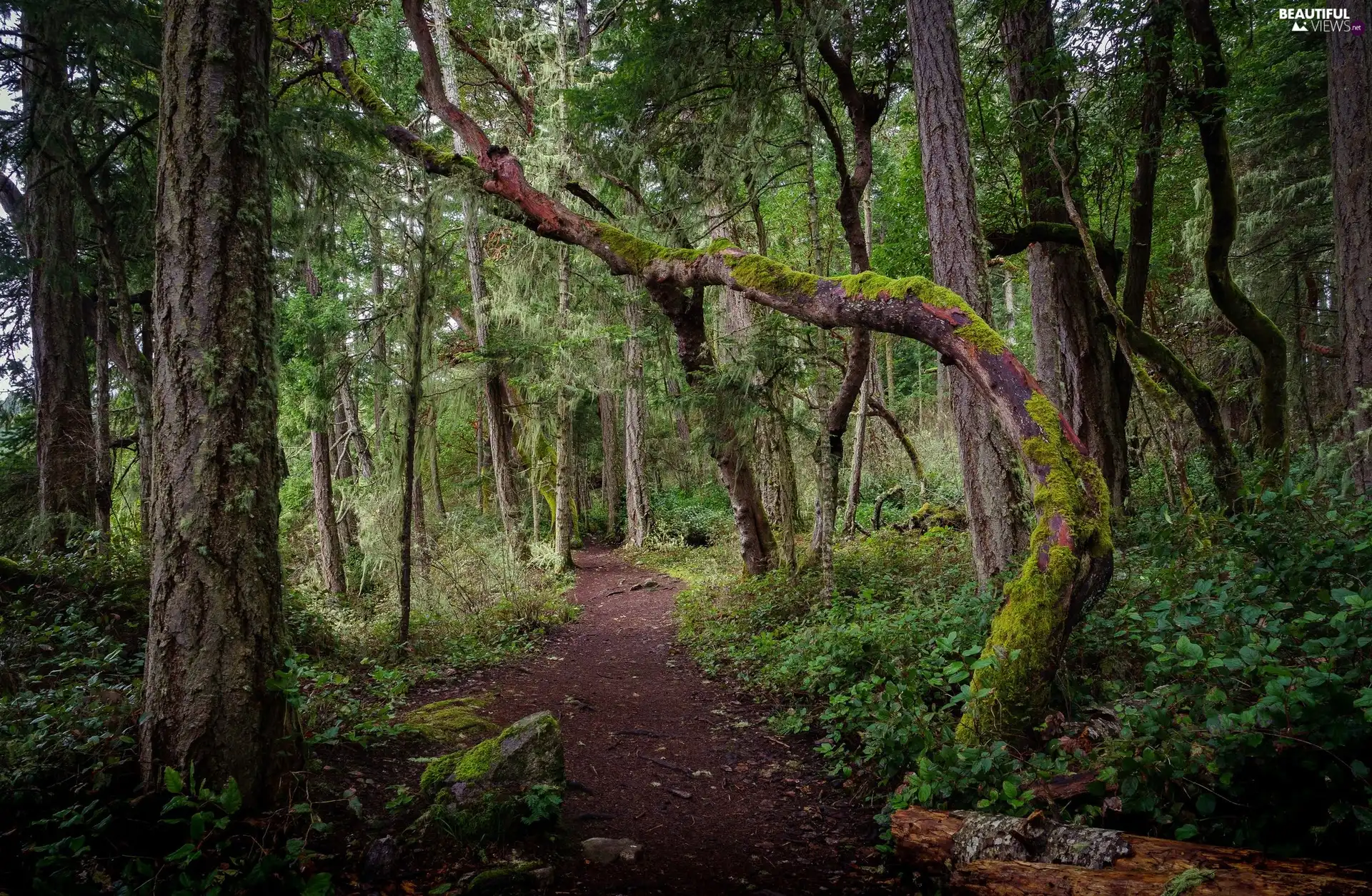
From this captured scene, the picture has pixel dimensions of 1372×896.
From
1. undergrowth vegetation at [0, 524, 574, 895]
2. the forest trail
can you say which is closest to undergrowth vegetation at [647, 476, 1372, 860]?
the forest trail

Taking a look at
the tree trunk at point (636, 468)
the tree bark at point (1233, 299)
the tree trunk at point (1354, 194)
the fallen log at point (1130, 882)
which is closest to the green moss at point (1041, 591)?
the fallen log at point (1130, 882)

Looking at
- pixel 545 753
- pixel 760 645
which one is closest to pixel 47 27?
pixel 545 753

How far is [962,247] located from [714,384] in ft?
13.8

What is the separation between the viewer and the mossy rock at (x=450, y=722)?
5102mm

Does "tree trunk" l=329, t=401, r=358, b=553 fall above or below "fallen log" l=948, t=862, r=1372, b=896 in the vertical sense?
above

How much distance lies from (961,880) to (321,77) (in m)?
10.6

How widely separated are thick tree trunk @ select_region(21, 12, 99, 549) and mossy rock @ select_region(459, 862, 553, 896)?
6899 mm

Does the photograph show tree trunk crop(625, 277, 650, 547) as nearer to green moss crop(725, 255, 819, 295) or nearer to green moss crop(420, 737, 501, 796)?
green moss crop(725, 255, 819, 295)

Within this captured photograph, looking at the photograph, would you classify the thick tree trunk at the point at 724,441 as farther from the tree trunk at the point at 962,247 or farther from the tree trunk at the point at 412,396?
the tree trunk at the point at 962,247

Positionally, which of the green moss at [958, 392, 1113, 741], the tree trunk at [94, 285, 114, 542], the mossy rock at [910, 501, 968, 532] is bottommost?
the mossy rock at [910, 501, 968, 532]

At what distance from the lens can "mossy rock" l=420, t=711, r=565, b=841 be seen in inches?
137

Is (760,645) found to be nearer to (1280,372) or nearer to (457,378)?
(1280,372)

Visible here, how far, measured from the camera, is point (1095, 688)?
394 cm

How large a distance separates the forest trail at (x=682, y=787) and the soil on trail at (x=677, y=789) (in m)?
0.01
